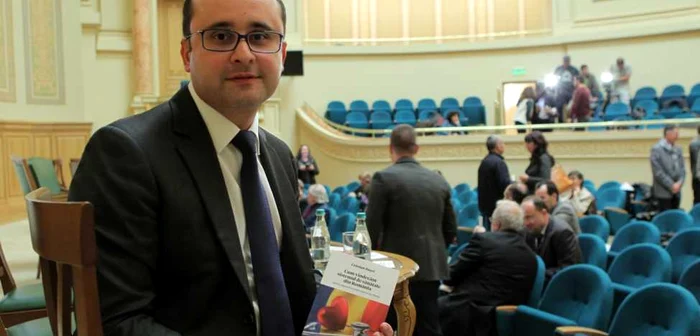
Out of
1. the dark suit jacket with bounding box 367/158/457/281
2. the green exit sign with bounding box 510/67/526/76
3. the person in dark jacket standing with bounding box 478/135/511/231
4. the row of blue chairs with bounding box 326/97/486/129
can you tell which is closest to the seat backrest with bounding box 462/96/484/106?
the row of blue chairs with bounding box 326/97/486/129

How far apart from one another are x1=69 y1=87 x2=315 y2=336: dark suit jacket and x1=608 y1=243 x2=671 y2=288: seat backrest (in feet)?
11.3

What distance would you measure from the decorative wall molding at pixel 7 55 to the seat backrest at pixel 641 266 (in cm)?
893

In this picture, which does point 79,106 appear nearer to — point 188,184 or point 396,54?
point 396,54

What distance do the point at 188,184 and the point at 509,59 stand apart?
1427cm

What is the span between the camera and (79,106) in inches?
488

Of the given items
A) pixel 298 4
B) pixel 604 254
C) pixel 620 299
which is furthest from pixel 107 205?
pixel 298 4

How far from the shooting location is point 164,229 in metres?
1.27

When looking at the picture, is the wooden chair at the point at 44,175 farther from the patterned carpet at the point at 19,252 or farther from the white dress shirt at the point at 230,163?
the white dress shirt at the point at 230,163

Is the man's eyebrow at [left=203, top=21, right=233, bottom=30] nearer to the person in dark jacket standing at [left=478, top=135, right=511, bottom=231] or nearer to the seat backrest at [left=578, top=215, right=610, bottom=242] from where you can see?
the seat backrest at [left=578, top=215, right=610, bottom=242]

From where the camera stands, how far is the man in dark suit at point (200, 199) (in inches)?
48.1

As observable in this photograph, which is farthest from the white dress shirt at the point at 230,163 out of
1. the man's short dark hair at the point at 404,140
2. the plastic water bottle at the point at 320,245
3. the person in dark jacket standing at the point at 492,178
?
the person in dark jacket standing at the point at 492,178

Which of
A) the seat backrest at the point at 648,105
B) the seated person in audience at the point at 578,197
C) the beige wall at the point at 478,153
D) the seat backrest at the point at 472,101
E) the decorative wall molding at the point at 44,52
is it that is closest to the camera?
the seated person in audience at the point at 578,197

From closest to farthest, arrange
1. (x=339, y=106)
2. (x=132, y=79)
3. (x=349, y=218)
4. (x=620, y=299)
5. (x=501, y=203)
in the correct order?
(x=620, y=299) < (x=501, y=203) < (x=349, y=218) < (x=132, y=79) < (x=339, y=106)

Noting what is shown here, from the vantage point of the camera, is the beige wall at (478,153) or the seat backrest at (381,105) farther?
the seat backrest at (381,105)
